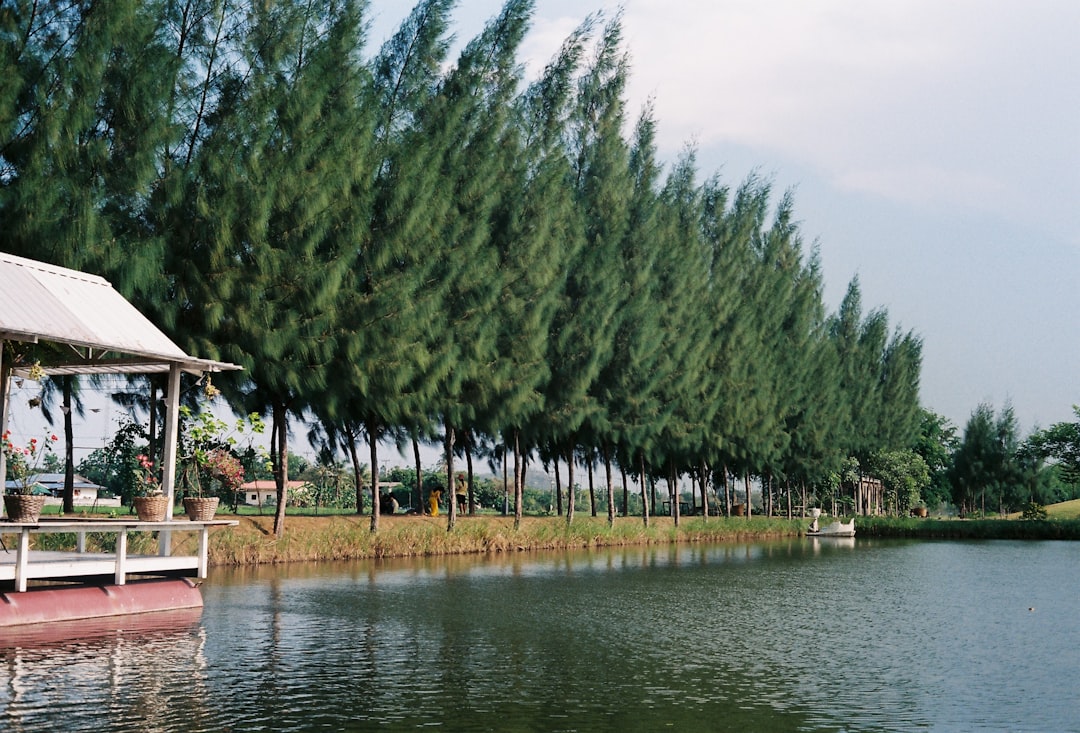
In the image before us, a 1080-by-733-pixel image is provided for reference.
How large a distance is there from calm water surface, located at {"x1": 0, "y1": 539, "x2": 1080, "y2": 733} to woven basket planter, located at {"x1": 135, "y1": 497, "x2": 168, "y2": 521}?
1521 mm

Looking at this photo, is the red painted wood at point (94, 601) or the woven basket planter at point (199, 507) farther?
the woven basket planter at point (199, 507)

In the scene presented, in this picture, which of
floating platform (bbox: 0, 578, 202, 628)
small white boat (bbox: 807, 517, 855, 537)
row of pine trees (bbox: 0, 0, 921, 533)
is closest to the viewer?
floating platform (bbox: 0, 578, 202, 628)

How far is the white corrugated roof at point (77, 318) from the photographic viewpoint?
15.5m

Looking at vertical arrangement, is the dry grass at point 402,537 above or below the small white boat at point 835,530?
above

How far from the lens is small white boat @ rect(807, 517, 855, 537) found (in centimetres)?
6475

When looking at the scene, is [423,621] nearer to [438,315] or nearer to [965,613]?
[965,613]

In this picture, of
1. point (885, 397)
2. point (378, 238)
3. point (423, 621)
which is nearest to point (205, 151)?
point (378, 238)

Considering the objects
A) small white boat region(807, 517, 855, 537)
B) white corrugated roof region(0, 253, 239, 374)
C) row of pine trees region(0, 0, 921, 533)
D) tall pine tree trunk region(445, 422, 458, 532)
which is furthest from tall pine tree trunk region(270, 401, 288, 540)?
small white boat region(807, 517, 855, 537)

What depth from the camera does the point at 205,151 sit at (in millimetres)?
27250

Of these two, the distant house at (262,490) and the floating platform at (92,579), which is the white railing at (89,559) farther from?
the distant house at (262,490)

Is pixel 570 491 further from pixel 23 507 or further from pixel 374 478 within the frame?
pixel 23 507

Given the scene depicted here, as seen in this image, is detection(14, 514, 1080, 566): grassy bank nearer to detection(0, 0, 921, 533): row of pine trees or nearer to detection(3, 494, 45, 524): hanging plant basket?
detection(0, 0, 921, 533): row of pine trees

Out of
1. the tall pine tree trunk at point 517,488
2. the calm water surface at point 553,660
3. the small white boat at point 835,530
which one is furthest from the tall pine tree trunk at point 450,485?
the small white boat at point 835,530

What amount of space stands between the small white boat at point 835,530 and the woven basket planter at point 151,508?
5204 cm
